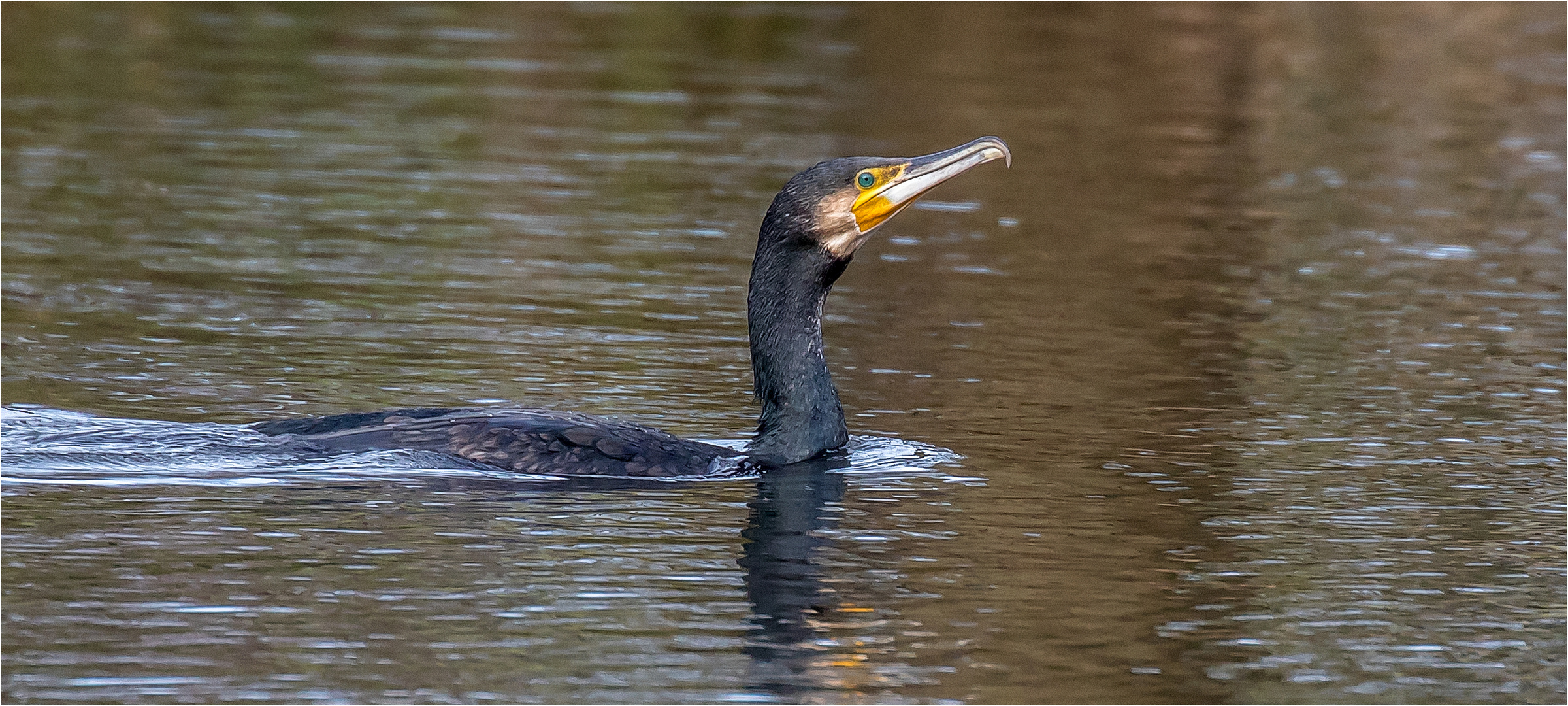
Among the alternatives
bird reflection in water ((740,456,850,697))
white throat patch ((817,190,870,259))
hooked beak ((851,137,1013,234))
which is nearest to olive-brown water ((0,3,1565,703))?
bird reflection in water ((740,456,850,697))

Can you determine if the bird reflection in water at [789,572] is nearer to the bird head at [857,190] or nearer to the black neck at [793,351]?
the black neck at [793,351]

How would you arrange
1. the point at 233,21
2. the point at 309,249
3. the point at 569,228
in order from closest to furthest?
the point at 309,249 → the point at 569,228 → the point at 233,21

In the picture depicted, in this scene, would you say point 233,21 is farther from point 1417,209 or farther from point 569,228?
point 1417,209

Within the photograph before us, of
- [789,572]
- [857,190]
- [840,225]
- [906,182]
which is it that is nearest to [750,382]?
[840,225]

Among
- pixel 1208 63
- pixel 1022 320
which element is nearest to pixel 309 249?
pixel 1022 320

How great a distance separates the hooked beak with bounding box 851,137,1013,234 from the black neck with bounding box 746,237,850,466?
33 centimetres

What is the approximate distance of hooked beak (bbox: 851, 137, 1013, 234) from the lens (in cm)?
904

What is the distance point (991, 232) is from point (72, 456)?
8.92 metres

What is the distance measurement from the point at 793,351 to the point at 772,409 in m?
0.27

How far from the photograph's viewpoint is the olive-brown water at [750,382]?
6.81 meters

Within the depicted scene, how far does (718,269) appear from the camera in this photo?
569 inches

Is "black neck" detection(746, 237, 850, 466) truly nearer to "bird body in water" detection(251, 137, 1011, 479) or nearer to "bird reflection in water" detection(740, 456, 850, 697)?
"bird body in water" detection(251, 137, 1011, 479)

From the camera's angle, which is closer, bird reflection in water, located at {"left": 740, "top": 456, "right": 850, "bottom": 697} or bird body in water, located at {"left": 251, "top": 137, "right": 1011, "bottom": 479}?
bird reflection in water, located at {"left": 740, "top": 456, "right": 850, "bottom": 697}

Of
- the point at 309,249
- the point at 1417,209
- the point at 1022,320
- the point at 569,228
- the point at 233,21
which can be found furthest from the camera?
the point at 233,21
